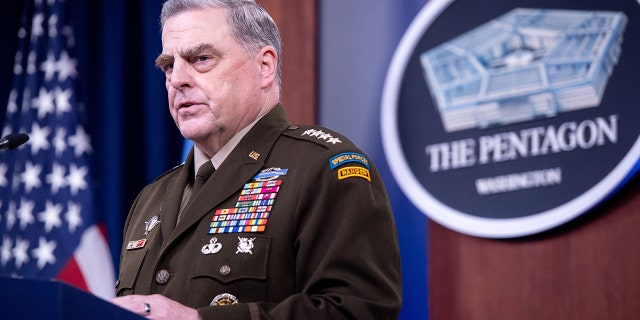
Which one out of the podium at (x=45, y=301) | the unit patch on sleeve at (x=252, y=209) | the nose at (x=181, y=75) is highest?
the nose at (x=181, y=75)

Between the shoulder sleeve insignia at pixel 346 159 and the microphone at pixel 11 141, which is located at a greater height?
the microphone at pixel 11 141

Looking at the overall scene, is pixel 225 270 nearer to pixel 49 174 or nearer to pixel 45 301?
pixel 45 301

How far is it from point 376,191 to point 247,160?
0.29 metres

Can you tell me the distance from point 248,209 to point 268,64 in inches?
15.4

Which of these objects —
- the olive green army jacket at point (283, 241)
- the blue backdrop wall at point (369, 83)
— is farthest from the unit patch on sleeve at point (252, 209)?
the blue backdrop wall at point (369, 83)

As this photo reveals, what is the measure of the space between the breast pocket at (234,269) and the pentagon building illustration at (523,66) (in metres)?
1.12

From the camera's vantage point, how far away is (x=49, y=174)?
3910 mm

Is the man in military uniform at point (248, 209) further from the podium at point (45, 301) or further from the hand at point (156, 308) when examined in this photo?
the podium at point (45, 301)

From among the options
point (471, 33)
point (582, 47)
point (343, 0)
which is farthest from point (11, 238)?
point (582, 47)

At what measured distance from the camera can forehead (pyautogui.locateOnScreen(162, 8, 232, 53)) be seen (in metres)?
1.84

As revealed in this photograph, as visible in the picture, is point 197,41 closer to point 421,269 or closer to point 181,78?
point 181,78

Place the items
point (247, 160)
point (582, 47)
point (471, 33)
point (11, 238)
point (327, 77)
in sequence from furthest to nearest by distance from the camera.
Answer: point (11, 238), point (327, 77), point (471, 33), point (582, 47), point (247, 160)

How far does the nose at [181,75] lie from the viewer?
1833 millimetres

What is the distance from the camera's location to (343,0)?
3115 mm
